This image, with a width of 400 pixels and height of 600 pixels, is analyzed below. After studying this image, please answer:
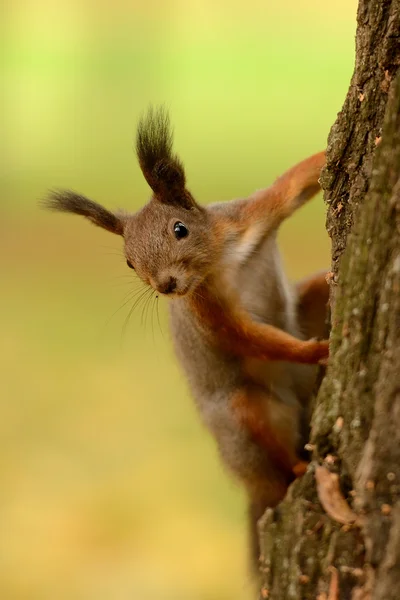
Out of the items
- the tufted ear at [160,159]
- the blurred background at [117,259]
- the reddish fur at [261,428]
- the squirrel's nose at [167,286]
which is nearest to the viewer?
the tufted ear at [160,159]

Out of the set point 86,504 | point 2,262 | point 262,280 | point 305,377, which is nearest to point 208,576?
point 86,504

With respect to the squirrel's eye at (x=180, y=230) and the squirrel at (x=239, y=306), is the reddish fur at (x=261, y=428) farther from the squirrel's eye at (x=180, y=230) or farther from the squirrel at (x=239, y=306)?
the squirrel's eye at (x=180, y=230)

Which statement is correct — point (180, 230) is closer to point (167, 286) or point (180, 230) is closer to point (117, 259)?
point (167, 286)

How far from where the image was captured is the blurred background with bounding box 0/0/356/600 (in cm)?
279

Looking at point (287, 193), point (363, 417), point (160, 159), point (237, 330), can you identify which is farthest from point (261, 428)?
point (363, 417)

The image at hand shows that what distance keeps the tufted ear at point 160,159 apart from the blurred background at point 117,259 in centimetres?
105

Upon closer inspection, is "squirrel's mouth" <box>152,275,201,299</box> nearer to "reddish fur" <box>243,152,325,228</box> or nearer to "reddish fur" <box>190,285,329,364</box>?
"reddish fur" <box>190,285,329,364</box>

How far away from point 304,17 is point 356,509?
12.3ft

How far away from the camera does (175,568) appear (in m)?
2.68

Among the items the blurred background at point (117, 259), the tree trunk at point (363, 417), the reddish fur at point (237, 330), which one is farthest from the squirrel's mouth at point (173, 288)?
the blurred background at point (117, 259)

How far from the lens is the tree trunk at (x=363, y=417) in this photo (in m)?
0.94

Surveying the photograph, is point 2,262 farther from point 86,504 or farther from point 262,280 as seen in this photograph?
point 262,280

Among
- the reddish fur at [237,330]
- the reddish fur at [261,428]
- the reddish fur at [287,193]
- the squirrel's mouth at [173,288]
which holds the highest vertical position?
the reddish fur at [287,193]

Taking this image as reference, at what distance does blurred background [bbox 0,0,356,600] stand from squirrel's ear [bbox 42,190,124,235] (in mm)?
983
